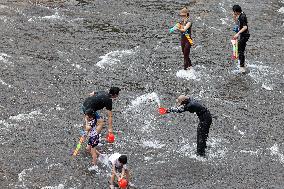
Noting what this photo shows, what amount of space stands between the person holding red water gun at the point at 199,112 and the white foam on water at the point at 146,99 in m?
3.09

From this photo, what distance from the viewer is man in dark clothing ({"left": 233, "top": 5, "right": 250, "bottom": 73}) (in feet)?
53.1

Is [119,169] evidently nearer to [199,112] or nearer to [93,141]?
[93,141]

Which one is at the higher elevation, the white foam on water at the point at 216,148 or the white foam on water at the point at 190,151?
the white foam on water at the point at 190,151

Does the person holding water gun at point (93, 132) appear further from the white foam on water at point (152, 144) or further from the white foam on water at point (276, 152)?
the white foam on water at point (276, 152)

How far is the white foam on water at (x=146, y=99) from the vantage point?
1510 centimetres

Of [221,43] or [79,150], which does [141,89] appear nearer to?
[79,150]

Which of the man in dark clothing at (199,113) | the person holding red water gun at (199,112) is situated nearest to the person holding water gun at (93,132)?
the person holding red water gun at (199,112)

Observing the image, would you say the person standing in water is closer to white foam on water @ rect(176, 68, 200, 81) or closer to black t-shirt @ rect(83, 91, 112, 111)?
white foam on water @ rect(176, 68, 200, 81)

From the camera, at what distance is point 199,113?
12055mm

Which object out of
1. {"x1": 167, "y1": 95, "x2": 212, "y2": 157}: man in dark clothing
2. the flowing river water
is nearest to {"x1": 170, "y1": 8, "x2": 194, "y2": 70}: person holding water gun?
the flowing river water

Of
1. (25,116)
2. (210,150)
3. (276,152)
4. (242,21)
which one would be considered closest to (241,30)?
(242,21)

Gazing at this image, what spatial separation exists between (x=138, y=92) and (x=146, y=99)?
0.56 m

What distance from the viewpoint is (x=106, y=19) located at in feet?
73.5

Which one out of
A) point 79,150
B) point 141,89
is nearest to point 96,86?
point 141,89
